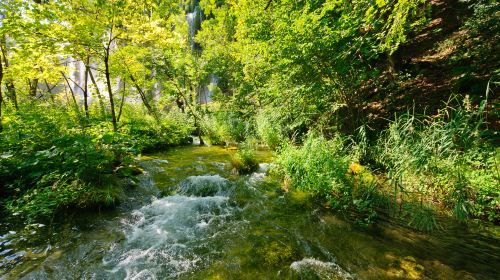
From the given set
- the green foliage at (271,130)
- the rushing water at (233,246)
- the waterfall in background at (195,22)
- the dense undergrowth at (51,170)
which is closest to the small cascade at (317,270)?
the rushing water at (233,246)

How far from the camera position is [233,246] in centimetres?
374

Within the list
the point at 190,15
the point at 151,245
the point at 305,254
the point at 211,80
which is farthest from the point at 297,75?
the point at 190,15

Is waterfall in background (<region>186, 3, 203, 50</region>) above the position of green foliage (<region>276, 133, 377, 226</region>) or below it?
above

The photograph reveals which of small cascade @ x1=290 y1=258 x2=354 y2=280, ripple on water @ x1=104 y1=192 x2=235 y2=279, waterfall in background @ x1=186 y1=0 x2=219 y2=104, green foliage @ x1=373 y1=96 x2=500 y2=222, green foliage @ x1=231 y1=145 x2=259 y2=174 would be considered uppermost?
waterfall in background @ x1=186 y1=0 x2=219 y2=104

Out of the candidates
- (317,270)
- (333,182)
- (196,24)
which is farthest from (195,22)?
(317,270)

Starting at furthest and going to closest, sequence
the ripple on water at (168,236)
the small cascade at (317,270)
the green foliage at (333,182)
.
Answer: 1. the green foliage at (333,182)
2. the ripple on water at (168,236)
3. the small cascade at (317,270)

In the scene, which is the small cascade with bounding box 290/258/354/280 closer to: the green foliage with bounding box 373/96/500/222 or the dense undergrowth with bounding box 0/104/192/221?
the green foliage with bounding box 373/96/500/222

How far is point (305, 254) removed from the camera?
3498 mm

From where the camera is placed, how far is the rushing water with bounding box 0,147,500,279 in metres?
3.12

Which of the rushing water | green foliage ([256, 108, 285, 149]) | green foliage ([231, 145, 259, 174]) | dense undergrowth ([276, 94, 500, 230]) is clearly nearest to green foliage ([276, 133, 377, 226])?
dense undergrowth ([276, 94, 500, 230])

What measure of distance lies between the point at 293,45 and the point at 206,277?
17.8 feet

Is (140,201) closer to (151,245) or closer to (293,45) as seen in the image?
(151,245)

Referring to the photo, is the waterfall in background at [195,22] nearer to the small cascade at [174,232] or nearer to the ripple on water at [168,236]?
the small cascade at [174,232]

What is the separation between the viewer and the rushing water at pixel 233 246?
312cm
